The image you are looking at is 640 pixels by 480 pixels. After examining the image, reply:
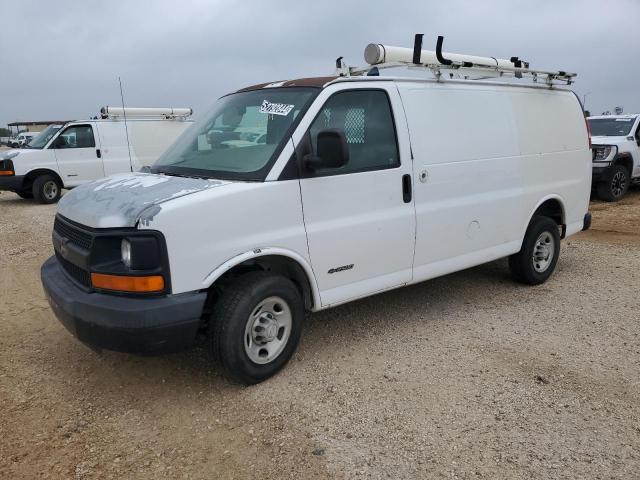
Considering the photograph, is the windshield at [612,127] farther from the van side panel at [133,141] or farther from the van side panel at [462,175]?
the van side panel at [133,141]

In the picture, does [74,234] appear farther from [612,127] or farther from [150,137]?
[612,127]

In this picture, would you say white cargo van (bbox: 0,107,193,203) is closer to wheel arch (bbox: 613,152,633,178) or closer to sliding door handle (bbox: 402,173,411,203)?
sliding door handle (bbox: 402,173,411,203)

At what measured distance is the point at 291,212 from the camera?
142 inches

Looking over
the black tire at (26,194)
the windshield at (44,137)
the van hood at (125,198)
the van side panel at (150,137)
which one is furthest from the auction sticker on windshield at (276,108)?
the black tire at (26,194)

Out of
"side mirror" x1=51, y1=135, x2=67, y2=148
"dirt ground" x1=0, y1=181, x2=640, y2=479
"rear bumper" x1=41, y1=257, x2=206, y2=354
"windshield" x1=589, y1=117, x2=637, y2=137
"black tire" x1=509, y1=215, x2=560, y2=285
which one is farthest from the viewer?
"side mirror" x1=51, y1=135, x2=67, y2=148

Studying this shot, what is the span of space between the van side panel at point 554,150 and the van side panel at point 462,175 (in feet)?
0.58

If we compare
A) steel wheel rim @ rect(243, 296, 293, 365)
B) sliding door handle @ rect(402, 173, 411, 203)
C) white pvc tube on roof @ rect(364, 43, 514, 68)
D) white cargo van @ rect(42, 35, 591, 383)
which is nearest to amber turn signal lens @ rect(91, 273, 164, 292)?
white cargo van @ rect(42, 35, 591, 383)

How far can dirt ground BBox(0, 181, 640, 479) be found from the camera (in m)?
2.88

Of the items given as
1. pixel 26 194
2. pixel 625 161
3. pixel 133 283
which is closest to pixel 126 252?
pixel 133 283

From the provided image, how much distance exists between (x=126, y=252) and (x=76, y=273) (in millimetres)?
626

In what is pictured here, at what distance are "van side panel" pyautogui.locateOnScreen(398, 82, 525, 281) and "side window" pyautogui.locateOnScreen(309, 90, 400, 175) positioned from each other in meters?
0.23

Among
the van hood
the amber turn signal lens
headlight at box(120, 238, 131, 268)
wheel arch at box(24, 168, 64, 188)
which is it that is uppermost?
wheel arch at box(24, 168, 64, 188)

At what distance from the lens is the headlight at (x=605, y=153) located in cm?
1126

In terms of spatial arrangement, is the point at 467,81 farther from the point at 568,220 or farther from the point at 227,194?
the point at 227,194
